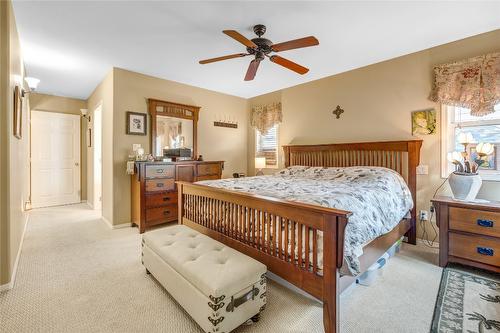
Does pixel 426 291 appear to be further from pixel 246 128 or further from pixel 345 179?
pixel 246 128

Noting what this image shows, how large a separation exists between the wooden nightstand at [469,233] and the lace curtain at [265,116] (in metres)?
3.20

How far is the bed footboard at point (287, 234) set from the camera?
1.46 metres

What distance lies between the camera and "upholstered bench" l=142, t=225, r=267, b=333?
1.42 metres

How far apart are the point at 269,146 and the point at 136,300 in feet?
13.1

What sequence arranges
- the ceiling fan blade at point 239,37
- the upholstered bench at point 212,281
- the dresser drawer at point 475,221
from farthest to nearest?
the dresser drawer at point 475,221
the ceiling fan blade at point 239,37
the upholstered bench at point 212,281

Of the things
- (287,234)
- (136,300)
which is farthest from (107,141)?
(287,234)

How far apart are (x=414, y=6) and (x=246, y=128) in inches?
155

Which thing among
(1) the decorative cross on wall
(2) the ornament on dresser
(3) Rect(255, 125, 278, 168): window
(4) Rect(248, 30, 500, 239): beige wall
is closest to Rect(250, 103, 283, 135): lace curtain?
(3) Rect(255, 125, 278, 168): window

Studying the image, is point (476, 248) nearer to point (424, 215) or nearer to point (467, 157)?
point (424, 215)

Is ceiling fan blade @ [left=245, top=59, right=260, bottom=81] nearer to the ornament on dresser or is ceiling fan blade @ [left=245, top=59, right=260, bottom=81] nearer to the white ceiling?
the white ceiling

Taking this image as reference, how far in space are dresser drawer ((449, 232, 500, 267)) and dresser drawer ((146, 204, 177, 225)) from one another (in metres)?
3.72

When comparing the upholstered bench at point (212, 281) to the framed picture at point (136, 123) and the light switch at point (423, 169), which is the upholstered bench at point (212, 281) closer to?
the framed picture at point (136, 123)

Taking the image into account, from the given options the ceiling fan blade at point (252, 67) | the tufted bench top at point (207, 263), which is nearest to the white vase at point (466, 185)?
the tufted bench top at point (207, 263)

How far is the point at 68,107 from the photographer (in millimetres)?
5605
